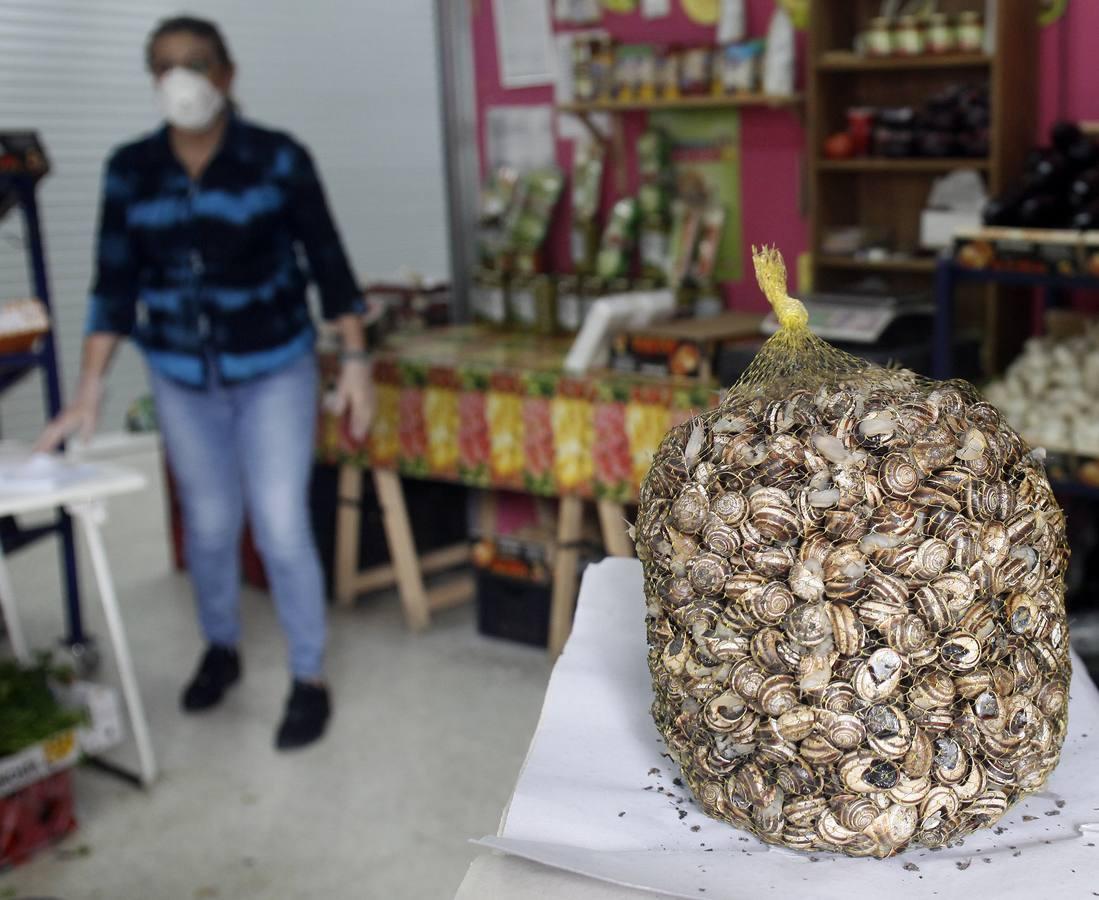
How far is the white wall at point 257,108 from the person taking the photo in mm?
5805

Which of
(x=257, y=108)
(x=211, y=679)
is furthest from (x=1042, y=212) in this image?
(x=257, y=108)

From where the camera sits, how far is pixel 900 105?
139 inches

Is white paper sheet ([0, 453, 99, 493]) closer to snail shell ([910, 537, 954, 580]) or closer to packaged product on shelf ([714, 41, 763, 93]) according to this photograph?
packaged product on shelf ([714, 41, 763, 93])

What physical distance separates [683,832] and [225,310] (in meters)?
2.28

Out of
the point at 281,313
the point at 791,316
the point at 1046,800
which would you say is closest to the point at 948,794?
the point at 1046,800

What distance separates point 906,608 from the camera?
1007 millimetres

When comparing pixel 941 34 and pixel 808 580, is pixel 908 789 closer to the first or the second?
pixel 808 580

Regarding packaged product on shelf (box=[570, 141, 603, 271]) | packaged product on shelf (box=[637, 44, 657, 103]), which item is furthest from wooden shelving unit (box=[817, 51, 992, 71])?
packaged product on shelf (box=[570, 141, 603, 271])

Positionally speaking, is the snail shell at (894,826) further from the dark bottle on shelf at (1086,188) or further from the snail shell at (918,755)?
the dark bottle on shelf at (1086,188)

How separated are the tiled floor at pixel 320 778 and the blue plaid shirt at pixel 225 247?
95 centimetres

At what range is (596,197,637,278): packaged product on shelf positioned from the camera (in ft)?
13.5

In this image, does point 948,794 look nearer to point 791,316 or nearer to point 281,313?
point 791,316

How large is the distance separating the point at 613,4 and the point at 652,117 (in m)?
0.37

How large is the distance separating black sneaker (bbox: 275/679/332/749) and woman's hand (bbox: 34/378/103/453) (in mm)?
834
